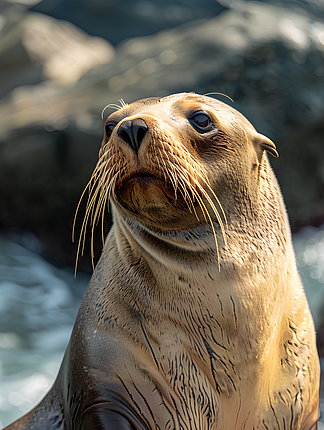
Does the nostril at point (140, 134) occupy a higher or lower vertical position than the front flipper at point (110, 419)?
higher

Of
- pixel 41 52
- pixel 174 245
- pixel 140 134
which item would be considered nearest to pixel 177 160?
pixel 140 134

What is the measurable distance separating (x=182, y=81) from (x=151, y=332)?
13.3 feet

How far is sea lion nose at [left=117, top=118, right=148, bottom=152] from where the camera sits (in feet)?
4.56

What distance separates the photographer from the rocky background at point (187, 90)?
512 centimetres

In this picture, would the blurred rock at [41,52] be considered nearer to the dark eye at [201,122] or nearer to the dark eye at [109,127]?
the dark eye at [109,127]

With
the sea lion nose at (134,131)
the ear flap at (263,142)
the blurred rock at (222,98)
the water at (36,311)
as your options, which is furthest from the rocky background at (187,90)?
the sea lion nose at (134,131)

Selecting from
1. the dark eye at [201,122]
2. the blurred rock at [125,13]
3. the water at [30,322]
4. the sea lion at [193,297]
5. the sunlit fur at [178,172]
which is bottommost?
the water at [30,322]

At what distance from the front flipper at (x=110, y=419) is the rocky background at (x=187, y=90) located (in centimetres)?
365

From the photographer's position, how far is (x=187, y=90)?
5.00m

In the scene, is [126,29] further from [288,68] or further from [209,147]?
[209,147]

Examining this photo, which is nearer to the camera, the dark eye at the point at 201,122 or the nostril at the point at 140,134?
the nostril at the point at 140,134

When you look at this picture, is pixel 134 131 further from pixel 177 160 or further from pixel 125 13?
pixel 125 13

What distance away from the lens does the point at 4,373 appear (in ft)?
13.0

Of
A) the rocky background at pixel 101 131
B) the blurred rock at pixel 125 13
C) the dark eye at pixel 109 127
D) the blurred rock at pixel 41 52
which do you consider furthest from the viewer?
the blurred rock at pixel 125 13
